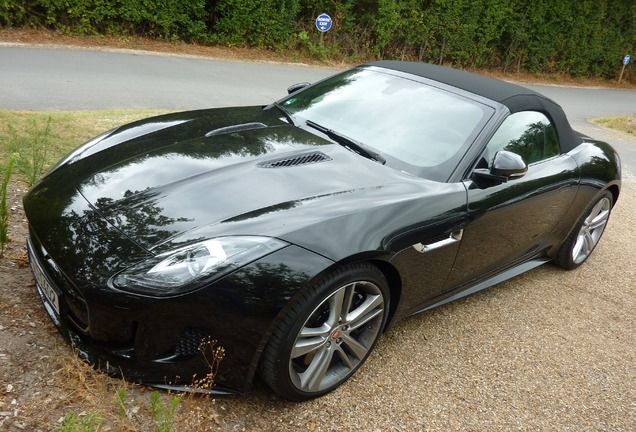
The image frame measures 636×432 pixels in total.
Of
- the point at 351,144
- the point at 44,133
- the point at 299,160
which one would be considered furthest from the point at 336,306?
the point at 44,133

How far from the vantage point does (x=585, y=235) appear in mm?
4562

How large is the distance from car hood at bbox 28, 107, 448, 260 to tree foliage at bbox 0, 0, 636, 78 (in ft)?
34.4

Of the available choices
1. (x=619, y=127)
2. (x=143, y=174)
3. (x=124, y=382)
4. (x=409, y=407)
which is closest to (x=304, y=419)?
(x=409, y=407)

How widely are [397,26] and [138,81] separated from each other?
9.59m

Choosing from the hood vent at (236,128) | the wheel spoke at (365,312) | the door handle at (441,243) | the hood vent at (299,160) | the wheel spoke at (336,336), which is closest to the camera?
the wheel spoke at (336,336)

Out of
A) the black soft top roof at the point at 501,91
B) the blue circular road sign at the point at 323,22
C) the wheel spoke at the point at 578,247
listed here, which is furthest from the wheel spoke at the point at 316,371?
the blue circular road sign at the point at 323,22

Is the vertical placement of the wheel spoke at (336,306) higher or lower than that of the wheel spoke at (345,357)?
higher

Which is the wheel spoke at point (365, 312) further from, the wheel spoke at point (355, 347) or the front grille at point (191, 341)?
the front grille at point (191, 341)

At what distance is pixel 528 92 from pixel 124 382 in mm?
3187

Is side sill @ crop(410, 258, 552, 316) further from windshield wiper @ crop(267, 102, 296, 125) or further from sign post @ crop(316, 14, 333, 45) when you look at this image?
sign post @ crop(316, 14, 333, 45)

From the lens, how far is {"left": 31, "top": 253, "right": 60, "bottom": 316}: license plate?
2459 mm

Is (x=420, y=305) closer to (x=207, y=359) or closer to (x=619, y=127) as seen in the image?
(x=207, y=359)

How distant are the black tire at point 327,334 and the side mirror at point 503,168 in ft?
3.16

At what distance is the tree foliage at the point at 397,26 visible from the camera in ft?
41.5
